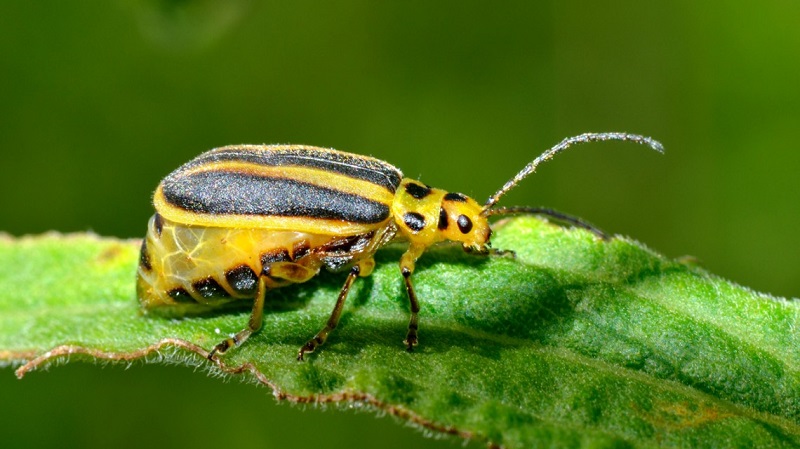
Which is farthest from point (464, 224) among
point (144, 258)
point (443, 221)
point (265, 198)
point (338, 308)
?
point (144, 258)

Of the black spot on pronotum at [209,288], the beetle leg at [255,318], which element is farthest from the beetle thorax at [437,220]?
the black spot on pronotum at [209,288]

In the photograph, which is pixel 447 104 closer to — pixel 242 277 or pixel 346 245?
pixel 346 245

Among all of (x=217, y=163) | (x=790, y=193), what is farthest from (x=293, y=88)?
(x=790, y=193)

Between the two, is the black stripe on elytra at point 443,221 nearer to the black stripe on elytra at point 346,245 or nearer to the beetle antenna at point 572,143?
the beetle antenna at point 572,143

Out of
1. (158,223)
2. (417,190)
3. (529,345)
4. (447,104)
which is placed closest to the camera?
(529,345)

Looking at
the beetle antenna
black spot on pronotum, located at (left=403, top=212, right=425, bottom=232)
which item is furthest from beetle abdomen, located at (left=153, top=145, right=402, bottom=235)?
the beetle antenna

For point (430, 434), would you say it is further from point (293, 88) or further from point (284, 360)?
point (293, 88)
